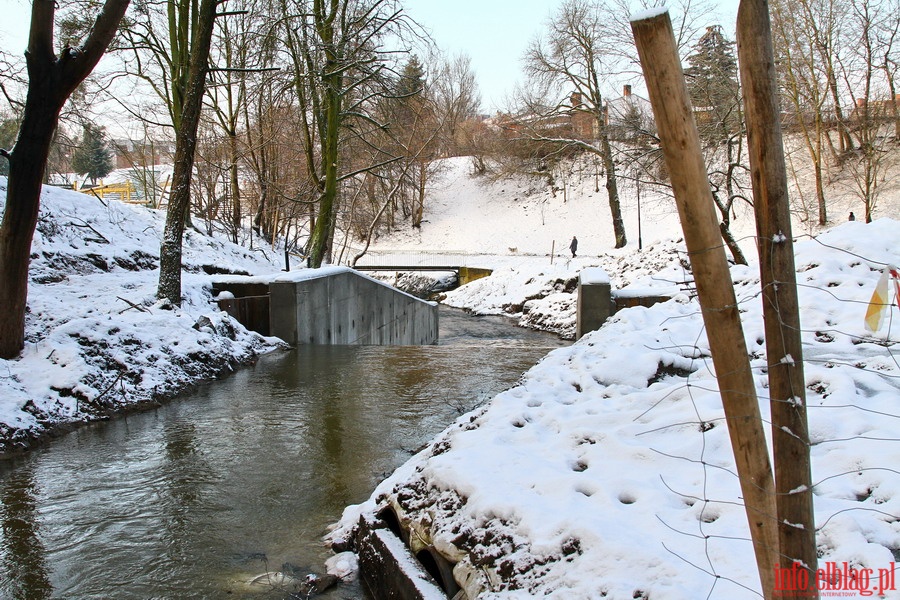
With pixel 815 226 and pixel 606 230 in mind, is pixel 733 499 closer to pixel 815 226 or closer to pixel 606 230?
pixel 815 226

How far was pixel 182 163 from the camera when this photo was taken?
1080 centimetres

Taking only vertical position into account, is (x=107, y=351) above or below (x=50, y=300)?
below

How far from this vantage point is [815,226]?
1262 inches

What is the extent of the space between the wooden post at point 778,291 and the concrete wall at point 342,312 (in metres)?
11.4

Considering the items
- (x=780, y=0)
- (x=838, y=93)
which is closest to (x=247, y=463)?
(x=780, y=0)

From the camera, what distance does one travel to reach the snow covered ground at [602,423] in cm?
290

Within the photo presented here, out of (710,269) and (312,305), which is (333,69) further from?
(710,269)

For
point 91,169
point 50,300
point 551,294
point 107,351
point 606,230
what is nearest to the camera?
point 107,351

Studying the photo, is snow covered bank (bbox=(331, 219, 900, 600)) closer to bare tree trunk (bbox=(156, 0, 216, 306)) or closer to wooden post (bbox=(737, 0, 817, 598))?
wooden post (bbox=(737, 0, 817, 598))

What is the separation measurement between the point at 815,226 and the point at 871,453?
3298 centimetres

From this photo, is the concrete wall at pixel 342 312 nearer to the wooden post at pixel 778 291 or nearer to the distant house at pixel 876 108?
the wooden post at pixel 778 291

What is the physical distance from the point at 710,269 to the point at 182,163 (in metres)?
10.5

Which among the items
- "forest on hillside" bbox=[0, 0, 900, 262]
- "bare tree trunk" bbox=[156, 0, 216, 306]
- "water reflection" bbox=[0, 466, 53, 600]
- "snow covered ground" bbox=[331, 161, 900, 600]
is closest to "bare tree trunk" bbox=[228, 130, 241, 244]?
"forest on hillside" bbox=[0, 0, 900, 262]

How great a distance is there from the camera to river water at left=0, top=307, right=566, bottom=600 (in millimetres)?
4020
